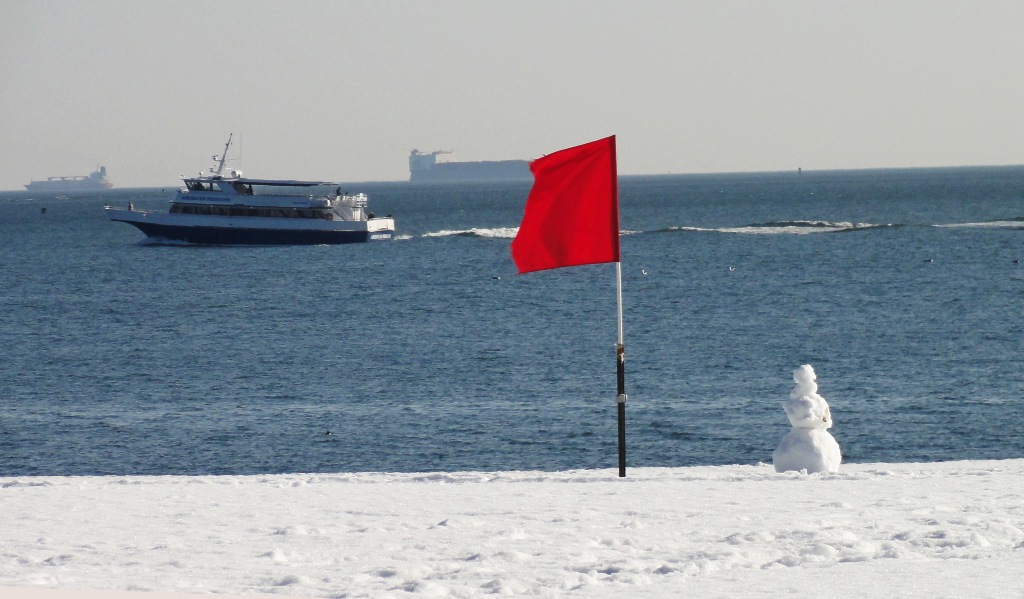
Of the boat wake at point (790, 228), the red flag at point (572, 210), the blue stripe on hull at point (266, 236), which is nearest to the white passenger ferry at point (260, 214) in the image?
the blue stripe on hull at point (266, 236)

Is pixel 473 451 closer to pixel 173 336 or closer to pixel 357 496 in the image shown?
pixel 357 496

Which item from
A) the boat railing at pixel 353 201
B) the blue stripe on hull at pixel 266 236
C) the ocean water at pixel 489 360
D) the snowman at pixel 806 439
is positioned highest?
the boat railing at pixel 353 201

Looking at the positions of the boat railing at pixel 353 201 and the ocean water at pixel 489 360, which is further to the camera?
the boat railing at pixel 353 201

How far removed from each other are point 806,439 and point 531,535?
4.69m

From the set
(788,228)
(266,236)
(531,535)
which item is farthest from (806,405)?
(788,228)

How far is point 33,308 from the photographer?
62281 millimetres

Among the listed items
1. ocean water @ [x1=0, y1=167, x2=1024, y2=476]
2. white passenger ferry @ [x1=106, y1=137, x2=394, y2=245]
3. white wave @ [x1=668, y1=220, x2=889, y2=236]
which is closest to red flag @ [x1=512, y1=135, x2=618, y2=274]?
ocean water @ [x1=0, y1=167, x2=1024, y2=476]

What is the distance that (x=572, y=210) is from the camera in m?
13.4

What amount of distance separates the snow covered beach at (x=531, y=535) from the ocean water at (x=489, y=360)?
1170 cm

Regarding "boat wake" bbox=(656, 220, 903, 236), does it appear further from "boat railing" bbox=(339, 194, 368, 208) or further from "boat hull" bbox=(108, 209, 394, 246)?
"boat hull" bbox=(108, 209, 394, 246)

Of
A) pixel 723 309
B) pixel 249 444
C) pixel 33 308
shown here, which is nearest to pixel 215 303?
pixel 33 308

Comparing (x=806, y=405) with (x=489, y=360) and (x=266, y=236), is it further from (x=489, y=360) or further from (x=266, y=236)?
(x=266, y=236)

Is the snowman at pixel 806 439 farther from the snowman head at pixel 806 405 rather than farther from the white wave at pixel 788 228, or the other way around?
the white wave at pixel 788 228

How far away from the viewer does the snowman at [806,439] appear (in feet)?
43.4
